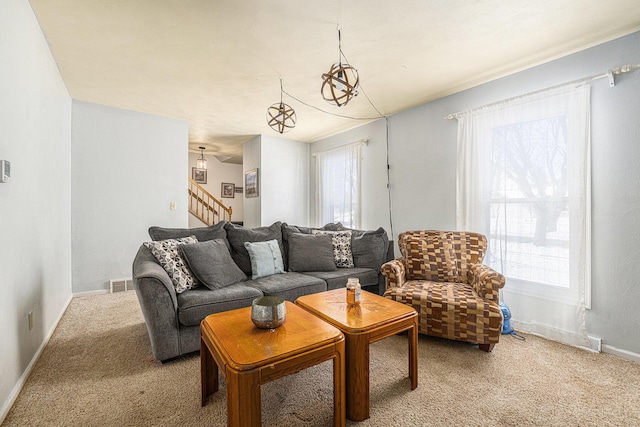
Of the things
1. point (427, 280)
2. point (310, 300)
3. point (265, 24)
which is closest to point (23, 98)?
point (265, 24)

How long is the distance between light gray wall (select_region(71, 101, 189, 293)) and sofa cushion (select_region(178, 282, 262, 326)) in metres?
2.26

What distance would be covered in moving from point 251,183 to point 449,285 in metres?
3.90

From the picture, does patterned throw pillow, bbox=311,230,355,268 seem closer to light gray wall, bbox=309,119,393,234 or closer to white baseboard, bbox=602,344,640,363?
light gray wall, bbox=309,119,393,234

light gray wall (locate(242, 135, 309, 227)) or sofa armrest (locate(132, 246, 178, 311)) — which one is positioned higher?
light gray wall (locate(242, 135, 309, 227))

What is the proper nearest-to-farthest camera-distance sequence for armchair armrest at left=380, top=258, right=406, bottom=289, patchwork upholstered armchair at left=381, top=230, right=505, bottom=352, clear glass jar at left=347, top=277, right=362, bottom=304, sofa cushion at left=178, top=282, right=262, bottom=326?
clear glass jar at left=347, top=277, right=362, bottom=304 → sofa cushion at left=178, top=282, right=262, bottom=326 → patchwork upholstered armchair at left=381, top=230, right=505, bottom=352 → armchair armrest at left=380, top=258, right=406, bottom=289

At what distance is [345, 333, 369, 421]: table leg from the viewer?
1.46 meters

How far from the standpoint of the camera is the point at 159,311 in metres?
1.95

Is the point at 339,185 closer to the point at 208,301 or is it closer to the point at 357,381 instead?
the point at 208,301

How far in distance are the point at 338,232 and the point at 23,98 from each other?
9.46 ft

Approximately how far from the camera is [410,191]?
3.78m

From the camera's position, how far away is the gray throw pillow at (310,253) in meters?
3.06

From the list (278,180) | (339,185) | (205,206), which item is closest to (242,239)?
(339,185)

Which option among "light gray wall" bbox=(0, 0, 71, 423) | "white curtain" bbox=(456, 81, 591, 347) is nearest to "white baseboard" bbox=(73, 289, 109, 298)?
"light gray wall" bbox=(0, 0, 71, 423)

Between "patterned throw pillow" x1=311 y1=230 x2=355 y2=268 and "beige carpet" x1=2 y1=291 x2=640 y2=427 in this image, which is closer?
"beige carpet" x1=2 y1=291 x2=640 y2=427
